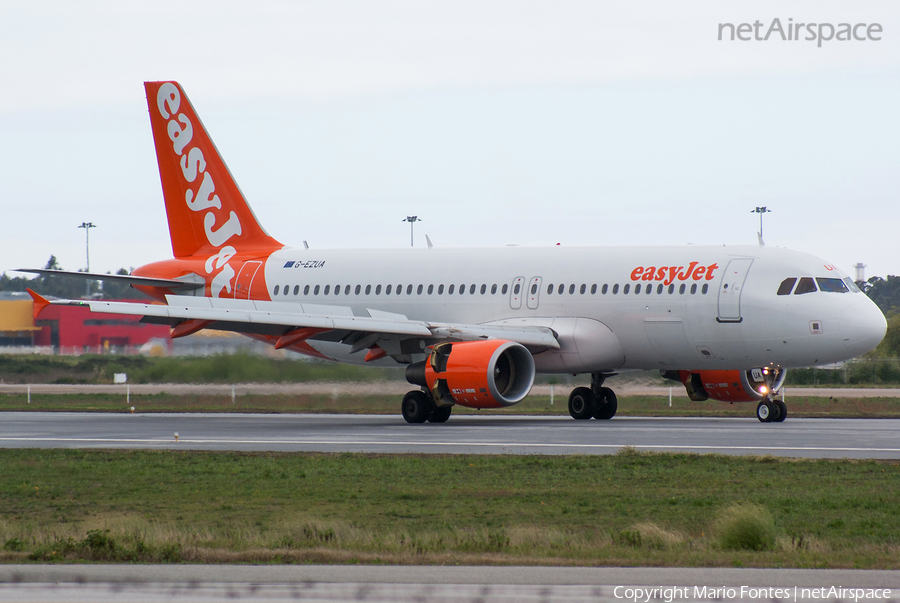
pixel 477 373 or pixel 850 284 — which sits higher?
pixel 850 284

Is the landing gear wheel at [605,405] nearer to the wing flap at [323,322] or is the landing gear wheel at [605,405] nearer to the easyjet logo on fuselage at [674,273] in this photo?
the wing flap at [323,322]

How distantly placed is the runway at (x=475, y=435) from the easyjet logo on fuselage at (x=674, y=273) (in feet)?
12.2

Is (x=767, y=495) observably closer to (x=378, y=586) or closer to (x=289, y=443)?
(x=378, y=586)

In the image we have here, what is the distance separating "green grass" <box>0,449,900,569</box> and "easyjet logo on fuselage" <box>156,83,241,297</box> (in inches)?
702

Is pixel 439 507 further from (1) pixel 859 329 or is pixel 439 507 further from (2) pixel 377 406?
(2) pixel 377 406

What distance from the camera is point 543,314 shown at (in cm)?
3123

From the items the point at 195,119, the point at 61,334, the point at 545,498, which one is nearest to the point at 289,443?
the point at 545,498

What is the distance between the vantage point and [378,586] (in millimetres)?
9125

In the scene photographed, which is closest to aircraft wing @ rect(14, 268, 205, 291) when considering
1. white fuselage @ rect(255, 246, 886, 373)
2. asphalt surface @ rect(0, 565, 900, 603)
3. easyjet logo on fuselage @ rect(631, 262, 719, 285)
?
white fuselage @ rect(255, 246, 886, 373)

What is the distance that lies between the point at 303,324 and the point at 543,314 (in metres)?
6.50

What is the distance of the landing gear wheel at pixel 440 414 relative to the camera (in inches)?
1182

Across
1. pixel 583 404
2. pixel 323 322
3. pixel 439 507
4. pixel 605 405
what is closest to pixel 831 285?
pixel 605 405

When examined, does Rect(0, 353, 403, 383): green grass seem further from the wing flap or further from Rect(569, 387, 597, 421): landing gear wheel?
Rect(569, 387, 597, 421): landing gear wheel

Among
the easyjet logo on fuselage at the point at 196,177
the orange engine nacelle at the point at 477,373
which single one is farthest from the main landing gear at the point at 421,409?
the easyjet logo on fuselage at the point at 196,177
